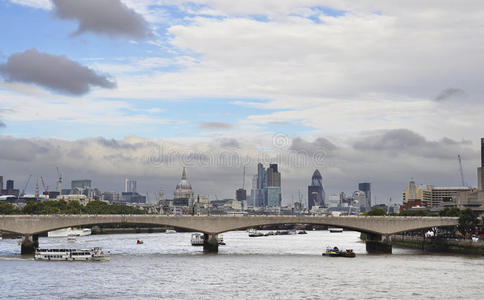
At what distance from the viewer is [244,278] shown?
78750 millimetres

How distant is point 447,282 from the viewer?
75750 millimetres

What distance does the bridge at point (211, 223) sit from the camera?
115 meters

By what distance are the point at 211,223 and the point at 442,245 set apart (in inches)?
1701

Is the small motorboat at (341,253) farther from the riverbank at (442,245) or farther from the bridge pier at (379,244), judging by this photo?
the riverbank at (442,245)

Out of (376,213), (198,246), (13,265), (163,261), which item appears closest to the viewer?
(13,265)

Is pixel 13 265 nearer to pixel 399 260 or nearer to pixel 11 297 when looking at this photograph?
pixel 11 297

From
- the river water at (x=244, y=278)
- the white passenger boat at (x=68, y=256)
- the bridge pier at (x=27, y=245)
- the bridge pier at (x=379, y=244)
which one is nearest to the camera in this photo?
the river water at (x=244, y=278)

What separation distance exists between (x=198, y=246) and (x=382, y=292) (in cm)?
8293

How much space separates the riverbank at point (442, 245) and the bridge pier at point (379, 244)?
10726 millimetres

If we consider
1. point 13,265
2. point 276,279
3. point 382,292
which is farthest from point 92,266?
point 382,292

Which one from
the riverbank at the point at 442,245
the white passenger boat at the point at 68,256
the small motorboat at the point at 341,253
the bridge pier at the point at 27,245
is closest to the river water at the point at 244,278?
the white passenger boat at the point at 68,256

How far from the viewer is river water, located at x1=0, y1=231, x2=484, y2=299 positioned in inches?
2623

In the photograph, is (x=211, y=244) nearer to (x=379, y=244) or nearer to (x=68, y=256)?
(x=68, y=256)

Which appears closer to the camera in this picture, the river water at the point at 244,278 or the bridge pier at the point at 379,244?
the river water at the point at 244,278
